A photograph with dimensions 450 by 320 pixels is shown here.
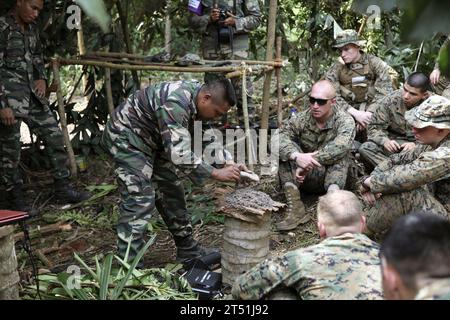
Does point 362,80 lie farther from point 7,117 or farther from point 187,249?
point 7,117

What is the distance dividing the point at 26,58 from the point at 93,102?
1.35 meters

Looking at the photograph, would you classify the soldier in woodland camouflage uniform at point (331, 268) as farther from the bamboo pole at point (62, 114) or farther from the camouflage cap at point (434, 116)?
the bamboo pole at point (62, 114)

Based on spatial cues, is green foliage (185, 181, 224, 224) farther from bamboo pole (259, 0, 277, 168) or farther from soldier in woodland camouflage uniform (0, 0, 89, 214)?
soldier in woodland camouflage uniform (0, 0, 89, 214)

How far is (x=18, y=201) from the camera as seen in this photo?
506 centimetres

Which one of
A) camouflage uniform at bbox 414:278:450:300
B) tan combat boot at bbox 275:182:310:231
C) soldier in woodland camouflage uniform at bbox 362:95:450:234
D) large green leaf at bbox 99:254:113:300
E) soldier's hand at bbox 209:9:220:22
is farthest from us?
soldier's hand at bbox 209:9:220:22

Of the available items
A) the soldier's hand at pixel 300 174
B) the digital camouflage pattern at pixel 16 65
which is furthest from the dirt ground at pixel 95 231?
the digital camouflage pattern at pixel 16 65

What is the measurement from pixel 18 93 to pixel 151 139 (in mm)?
1927

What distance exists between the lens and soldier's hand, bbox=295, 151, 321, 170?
186 inches

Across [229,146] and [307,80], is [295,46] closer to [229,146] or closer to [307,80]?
[307,80]

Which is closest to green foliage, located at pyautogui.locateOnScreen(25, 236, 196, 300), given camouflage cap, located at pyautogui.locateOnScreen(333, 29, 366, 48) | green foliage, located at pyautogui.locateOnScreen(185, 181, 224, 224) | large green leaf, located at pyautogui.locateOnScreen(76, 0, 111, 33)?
green foliage, located at pyautogui.locateOnScreen(185, 181, 224, 224)

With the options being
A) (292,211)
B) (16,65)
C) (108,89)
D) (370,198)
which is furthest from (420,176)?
(16,65)

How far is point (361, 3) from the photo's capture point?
85cm

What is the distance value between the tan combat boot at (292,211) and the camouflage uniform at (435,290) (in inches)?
122

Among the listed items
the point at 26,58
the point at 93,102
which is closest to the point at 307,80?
the point at 93,102
